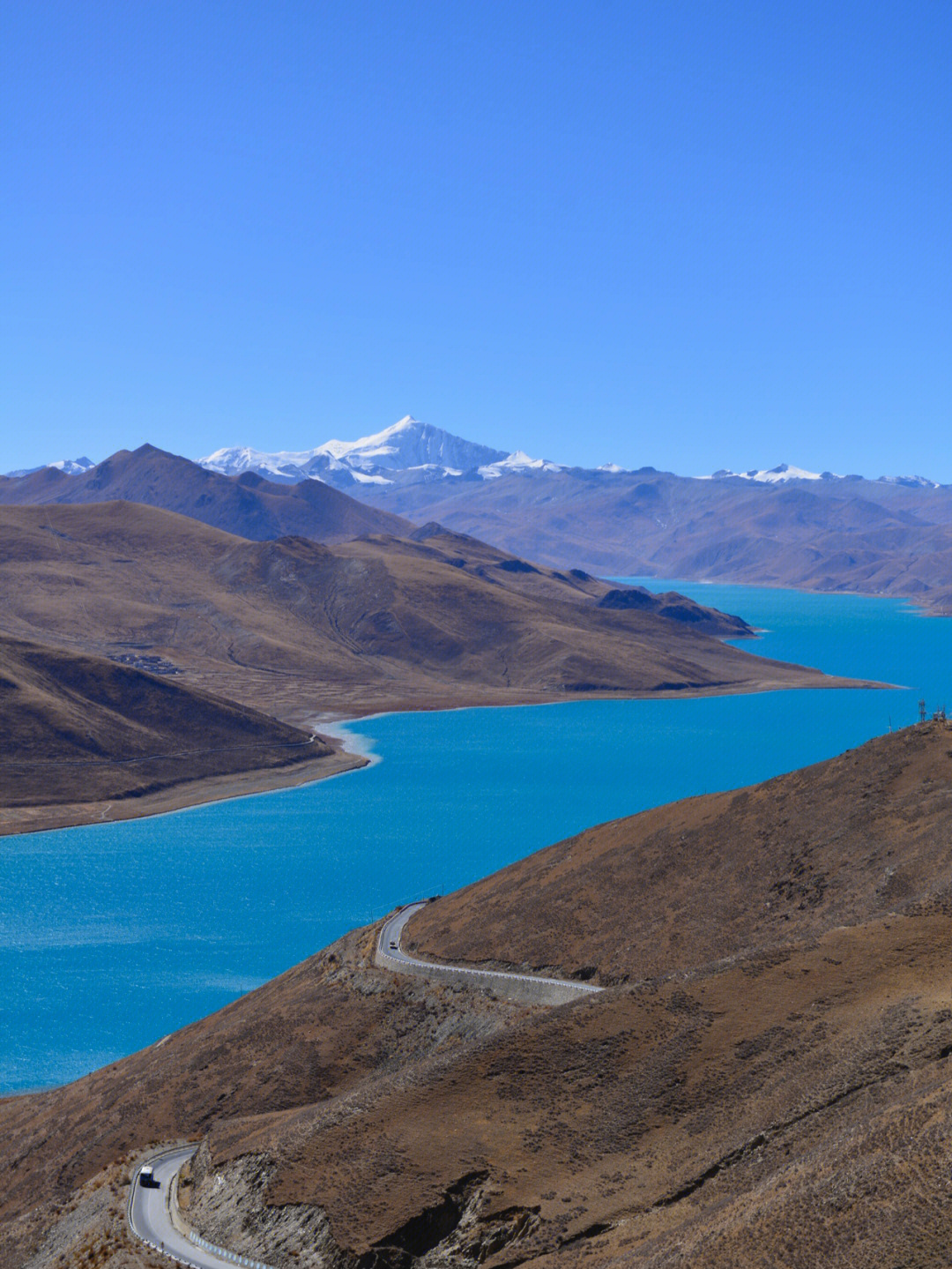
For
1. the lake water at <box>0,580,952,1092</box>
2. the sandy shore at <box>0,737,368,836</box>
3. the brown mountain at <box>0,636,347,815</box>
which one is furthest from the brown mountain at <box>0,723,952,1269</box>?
the brown mountain at <box>0,636,347,815</box>

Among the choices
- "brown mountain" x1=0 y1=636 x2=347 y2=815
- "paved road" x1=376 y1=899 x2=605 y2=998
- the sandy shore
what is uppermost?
"paved road" x1=376 y1=899 x2=605 y2=998

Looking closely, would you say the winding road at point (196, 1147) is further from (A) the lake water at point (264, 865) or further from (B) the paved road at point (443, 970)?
(A) the lake water at point (264, 865)

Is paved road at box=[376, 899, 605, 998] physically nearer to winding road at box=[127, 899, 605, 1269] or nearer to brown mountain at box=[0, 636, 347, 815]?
winding road at box=[127, 899, 605, 1269]

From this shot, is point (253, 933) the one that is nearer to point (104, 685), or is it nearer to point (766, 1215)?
point (766, 1215)

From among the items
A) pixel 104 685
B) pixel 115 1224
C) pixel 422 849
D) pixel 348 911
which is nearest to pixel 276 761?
pixel 104 685

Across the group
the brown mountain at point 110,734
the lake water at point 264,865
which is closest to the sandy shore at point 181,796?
the brown mountain at point 110,734

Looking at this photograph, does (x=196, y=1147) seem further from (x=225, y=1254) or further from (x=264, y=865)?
(x=264, y=865)

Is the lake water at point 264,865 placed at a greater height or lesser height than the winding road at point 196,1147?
lesser
